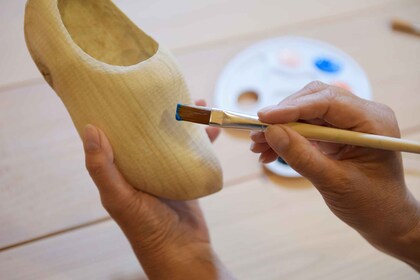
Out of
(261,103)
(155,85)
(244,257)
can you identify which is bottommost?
(244,257)

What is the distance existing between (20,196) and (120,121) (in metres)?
0.19

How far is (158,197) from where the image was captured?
0.51 meters

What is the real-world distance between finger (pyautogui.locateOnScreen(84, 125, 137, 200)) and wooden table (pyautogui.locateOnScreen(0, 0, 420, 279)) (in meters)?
0.10

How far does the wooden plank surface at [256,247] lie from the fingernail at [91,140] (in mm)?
146

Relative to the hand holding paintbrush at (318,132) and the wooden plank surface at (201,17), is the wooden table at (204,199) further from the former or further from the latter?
the hand holding paintbrush at (318,132)

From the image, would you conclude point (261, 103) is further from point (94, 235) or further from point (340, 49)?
point (94, 235)

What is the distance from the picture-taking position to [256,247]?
0.55 m

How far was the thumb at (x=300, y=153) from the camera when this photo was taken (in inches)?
15.3

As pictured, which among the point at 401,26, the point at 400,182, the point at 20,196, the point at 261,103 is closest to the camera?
the point at 400,182

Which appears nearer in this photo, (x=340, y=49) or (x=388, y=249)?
(x=388, y=249)

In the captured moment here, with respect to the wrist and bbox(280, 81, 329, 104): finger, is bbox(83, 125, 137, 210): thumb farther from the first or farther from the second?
bbox(280, 81, 329, 104): finger

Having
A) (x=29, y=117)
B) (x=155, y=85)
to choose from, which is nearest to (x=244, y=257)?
(x=155, y=85)

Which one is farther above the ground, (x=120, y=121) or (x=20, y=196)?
(x=120, y=121)

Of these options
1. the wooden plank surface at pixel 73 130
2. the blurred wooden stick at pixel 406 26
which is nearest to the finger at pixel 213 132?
the wooden plank surface at pixel 73 130
